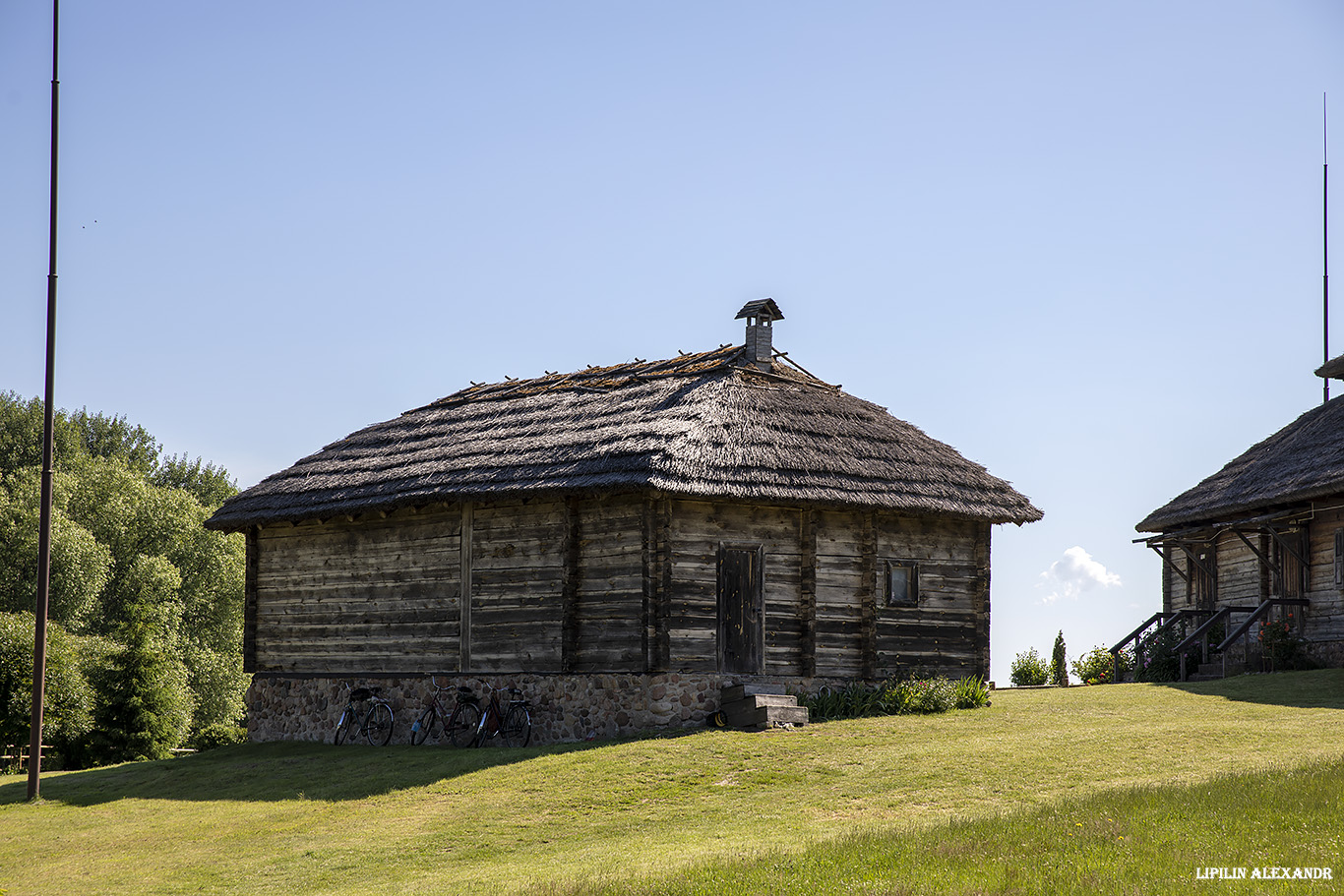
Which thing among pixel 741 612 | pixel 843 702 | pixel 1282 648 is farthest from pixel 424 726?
pixel 1282 648

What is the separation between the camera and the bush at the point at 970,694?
25.0m

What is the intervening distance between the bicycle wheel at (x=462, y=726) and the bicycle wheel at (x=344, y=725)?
252 cm

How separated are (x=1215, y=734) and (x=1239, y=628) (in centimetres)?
1067

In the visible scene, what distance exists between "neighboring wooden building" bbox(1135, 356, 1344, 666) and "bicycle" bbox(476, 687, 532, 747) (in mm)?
16704

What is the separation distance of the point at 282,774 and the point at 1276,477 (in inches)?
863

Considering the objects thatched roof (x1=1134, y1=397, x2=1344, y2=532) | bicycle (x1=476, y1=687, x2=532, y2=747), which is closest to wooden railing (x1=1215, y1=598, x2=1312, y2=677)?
thatched roof (x1=1134, y1=397, x2=1344, y2=532)

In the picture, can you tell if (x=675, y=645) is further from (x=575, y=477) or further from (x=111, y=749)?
(x=111, y=749)

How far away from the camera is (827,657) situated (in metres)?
24.6

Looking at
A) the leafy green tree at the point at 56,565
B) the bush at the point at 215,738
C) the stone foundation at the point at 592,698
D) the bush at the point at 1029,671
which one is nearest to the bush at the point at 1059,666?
the bush at the point at 1029,671

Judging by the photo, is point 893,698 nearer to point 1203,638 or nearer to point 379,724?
point 379,724

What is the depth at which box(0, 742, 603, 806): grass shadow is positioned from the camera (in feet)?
68.9

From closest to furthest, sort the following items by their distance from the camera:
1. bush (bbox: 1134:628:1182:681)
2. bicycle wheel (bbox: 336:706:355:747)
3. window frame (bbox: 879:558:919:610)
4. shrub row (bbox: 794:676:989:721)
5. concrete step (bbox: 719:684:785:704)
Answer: concrete step (bbox: 719:684:785:704)
shrub row (bbox: 794:676:989:721)
window frame (bbox: 879:558:919:610)
bicycle wheel (bbox: 336:706:355:747)
bush (bbox: 1134:628:1182:681)

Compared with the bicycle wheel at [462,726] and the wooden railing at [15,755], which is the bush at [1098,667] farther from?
the wooden railing at [15,755]

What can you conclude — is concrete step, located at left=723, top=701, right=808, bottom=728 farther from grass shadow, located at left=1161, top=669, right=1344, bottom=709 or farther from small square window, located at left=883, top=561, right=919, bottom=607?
grass shadow, located at left=1161, top=669, right=1344, bottom=709
